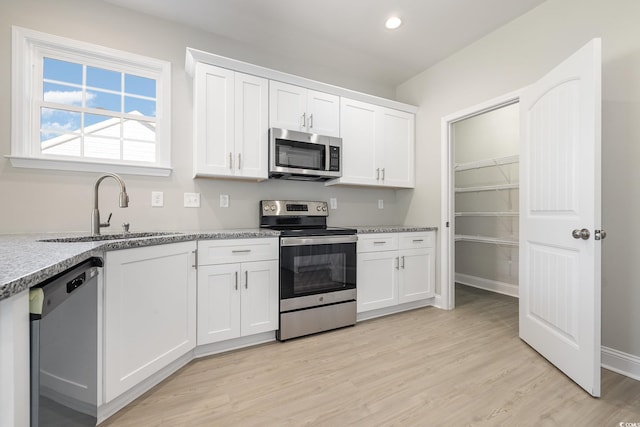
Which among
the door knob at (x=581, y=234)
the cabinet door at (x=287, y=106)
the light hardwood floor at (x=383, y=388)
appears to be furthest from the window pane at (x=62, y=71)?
the door knob at (x=581, y=234)

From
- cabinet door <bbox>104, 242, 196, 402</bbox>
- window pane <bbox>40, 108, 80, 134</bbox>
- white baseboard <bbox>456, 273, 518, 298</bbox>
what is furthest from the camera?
white baseboard <bbox>456, 273, 518, 298</bbox>

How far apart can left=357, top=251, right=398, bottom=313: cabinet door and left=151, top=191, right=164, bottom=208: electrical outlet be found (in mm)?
1811

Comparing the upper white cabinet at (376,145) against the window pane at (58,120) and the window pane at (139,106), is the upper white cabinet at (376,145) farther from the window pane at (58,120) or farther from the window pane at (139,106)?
the window pane at (58,120)

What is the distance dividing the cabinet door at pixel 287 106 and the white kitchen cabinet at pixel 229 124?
67 mm


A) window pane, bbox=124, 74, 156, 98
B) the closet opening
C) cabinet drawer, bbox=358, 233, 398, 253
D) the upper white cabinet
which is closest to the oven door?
cabinet drawer, bbox=358, 233, 398, 253

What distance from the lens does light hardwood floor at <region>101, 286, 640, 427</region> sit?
4.71ft

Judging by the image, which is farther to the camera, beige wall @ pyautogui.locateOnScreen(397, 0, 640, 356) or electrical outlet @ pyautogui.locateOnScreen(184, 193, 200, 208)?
electrical outlet @ pyautogui.locateOnScreen(184, 193, 200, 208)

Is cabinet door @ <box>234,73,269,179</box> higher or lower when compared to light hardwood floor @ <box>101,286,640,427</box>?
higher

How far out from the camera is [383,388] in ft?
5.51

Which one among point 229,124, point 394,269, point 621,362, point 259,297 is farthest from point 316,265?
point 621,362

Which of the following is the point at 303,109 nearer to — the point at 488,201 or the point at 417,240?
the point at 417,240

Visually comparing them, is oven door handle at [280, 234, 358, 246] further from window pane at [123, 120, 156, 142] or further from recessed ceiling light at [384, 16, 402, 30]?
recessed ceiling light at [384, 16, 402, 30]

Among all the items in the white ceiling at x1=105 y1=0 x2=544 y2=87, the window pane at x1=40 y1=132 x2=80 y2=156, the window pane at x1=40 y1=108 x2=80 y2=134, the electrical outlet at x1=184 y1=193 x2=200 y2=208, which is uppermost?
the white ceiling at x1=105 y1=0 x2=544 y2=87

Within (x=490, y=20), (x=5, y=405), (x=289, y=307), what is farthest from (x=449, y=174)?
(x=5, y=405)
